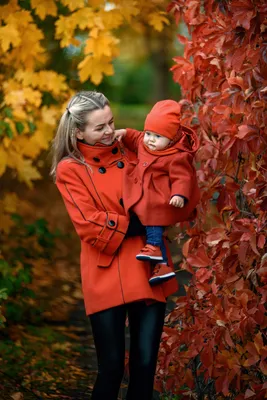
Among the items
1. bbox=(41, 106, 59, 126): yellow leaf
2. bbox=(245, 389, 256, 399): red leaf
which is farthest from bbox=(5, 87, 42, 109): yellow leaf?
bbox=(245, 389, 256, 399): red leaf

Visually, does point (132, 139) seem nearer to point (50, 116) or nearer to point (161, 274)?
point (161, 274)

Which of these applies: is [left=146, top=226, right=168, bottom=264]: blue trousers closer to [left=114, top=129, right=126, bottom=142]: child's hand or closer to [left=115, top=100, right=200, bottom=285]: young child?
[left=115, top=100, right=200, bottom=285]: young child

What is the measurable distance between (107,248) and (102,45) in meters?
2.29

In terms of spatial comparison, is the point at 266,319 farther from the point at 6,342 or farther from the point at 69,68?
the point at 69,68

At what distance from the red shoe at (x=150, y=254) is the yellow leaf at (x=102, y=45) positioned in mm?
2268

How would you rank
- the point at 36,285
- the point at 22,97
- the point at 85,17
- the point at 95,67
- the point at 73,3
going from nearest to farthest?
the point at 73,3, the point at 85,17, the point at 95,67, the point at 22,97, the point at 36,285

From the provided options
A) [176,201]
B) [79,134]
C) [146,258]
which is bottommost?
[146,258]

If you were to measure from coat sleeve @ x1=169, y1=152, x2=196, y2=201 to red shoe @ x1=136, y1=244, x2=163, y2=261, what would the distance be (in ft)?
0.81

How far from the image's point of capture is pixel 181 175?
331 cm

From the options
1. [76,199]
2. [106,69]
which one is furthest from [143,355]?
[106,69]

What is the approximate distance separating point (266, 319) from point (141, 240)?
657mm

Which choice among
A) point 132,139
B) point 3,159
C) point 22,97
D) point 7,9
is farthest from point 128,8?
point 132,139

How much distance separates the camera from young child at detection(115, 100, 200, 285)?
3305mm

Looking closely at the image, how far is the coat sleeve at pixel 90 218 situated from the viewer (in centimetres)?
334
